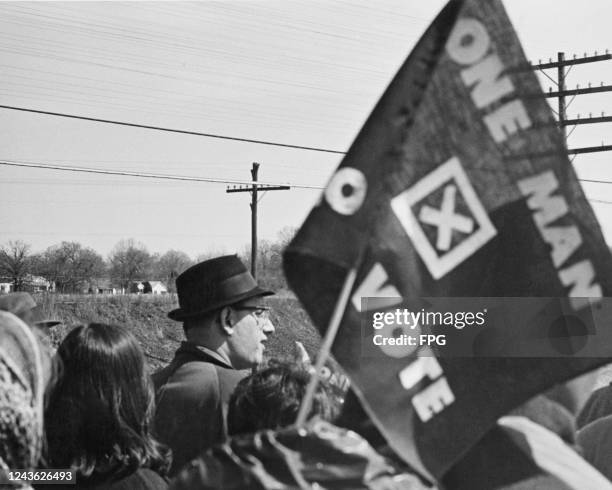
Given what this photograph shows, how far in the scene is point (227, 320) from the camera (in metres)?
3.45

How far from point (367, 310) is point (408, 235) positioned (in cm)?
11

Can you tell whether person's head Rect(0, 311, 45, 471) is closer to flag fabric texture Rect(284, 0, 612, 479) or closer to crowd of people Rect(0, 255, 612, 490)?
crowd of people Rect(0, 255, 612, 490)

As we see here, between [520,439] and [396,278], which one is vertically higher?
[396,278]

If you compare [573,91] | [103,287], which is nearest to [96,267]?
[103,287]

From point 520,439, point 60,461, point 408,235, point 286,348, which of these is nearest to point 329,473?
point 408,235

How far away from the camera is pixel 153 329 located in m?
38.0

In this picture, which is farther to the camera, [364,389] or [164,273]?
[164,273]

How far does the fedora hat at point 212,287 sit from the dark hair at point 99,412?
1.21 meters

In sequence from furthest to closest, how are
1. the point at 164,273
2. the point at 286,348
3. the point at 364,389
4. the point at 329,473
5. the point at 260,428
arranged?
1. the point at 164,273
2. the point at 286,348
3. the point at 260,428
4. the point at 364,389
5. the point at 329,473

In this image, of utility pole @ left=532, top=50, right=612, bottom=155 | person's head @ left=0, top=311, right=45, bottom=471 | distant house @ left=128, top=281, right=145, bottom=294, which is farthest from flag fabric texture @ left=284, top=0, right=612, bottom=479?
distant house @ left=128, top=281, right=145, bottom=294

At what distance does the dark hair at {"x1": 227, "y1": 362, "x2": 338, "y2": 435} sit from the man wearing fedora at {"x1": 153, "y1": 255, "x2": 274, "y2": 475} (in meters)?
0.88

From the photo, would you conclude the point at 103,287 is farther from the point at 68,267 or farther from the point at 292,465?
the point at 292,465

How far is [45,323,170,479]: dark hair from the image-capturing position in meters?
2.16

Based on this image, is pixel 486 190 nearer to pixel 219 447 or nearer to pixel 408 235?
pixel 408 235
